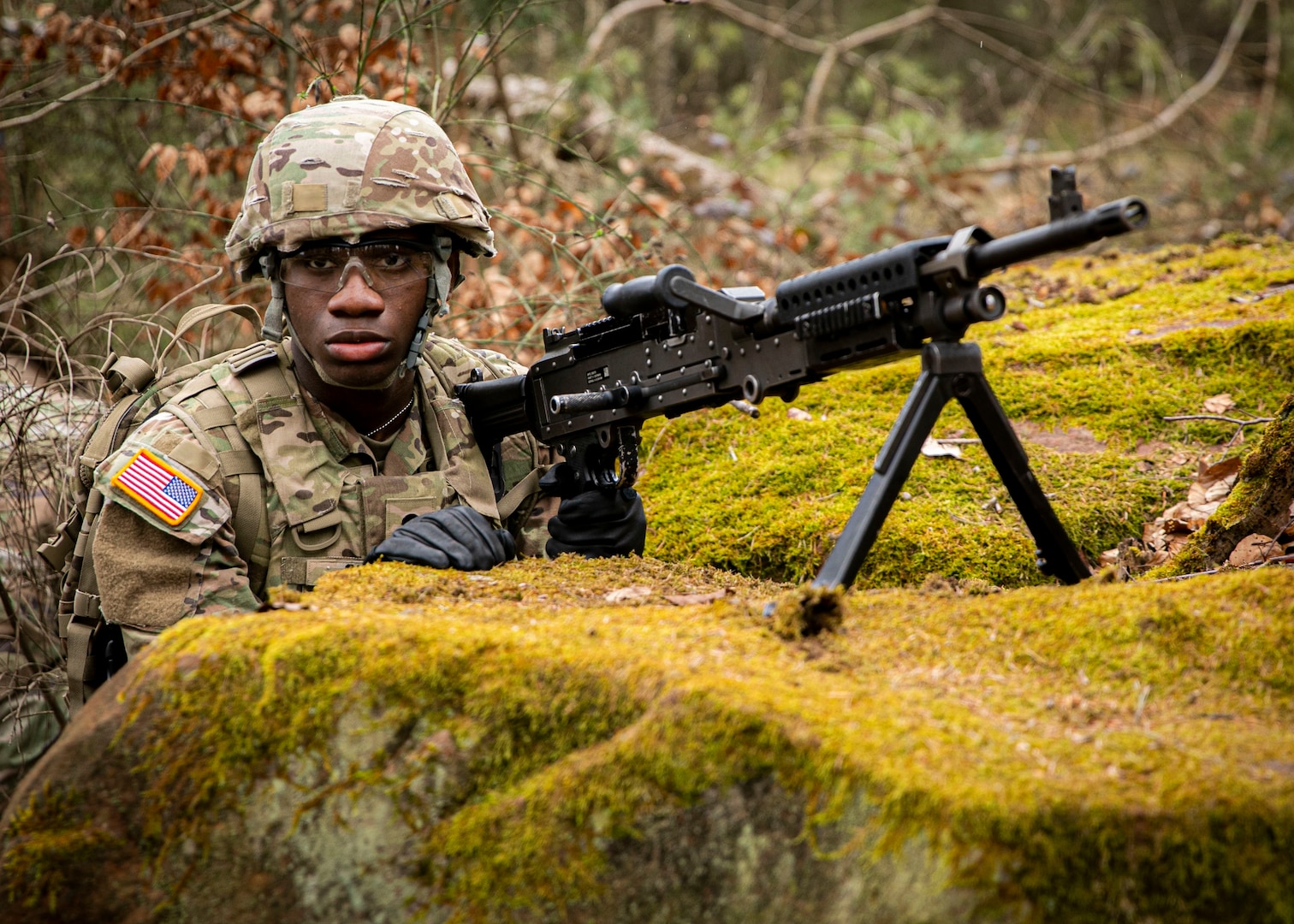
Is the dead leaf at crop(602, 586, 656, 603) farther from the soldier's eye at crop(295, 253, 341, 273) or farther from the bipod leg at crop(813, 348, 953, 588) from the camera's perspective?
the soldier's eye at crop(295, 253, 341, 273)

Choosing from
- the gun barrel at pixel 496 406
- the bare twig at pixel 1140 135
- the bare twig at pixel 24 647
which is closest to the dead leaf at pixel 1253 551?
the gun barrel at pixel 496 406

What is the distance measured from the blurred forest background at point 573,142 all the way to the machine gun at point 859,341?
1857 millimetres

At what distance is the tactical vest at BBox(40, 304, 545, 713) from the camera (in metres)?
3.93

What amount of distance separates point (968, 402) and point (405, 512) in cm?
221

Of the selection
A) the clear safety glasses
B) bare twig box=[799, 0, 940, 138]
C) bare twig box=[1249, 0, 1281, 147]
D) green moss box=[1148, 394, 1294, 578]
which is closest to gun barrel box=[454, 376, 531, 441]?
the clear safety glasses

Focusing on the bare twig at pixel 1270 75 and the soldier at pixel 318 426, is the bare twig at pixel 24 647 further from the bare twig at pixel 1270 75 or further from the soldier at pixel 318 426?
the bare twig at pixel 1270 75

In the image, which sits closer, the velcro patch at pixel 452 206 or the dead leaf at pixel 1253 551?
the dead leaf at pixel 1253 551

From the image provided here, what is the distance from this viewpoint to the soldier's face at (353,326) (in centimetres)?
406

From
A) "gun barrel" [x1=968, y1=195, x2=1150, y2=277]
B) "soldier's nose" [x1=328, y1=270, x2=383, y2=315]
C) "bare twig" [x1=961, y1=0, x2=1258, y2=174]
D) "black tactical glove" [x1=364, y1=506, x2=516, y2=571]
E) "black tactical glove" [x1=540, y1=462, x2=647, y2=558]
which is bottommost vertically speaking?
"black tactical glove" [x1=540, y1=462, x2=647, y2=558]

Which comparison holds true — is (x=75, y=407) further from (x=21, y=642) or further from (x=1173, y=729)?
(x=1173, y=729)

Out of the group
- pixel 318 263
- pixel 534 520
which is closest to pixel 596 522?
pixel 534 520

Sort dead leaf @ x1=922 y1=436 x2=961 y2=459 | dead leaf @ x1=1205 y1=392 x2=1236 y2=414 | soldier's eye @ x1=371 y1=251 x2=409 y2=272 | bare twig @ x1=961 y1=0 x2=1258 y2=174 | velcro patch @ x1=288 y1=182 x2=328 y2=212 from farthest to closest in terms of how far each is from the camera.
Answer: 1. bare twig @ x1=961 y1=0 x2=1258 y2=174
2. dead leaf @ x1=922 y1=436 x2=961 y2=459
3. dead leaf @ x1=1205 y1=392 x2=1236 y2=414
4. soldier's eye @ x1=371 y1=251 x2=409 y2=272
5. velcro patch @ x1=288 y1=182 x2=328 y2=212

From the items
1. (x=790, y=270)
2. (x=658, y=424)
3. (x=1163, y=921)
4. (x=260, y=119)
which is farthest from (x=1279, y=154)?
(x=1163, y=921)

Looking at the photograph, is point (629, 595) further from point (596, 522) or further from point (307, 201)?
point (307, 201)
